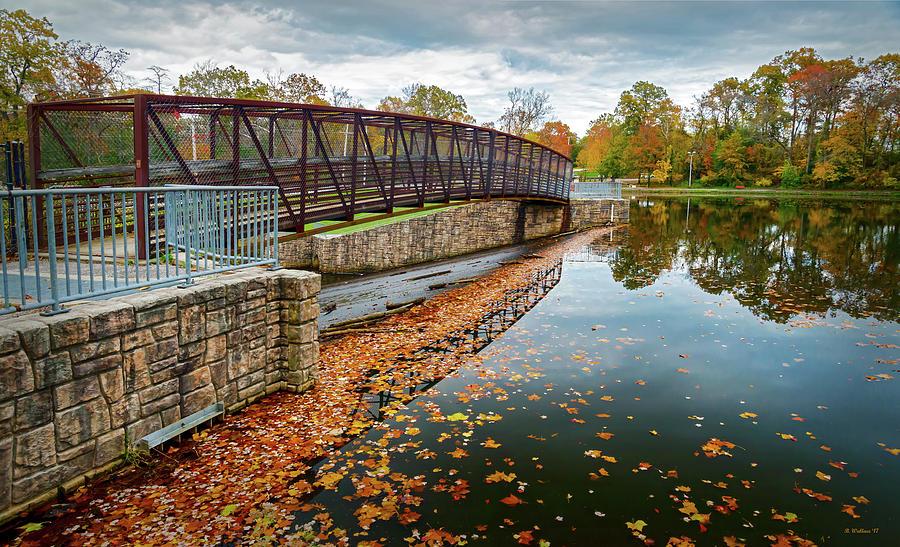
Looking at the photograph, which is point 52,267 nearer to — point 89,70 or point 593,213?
point 89,70

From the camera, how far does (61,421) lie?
4.92 meters

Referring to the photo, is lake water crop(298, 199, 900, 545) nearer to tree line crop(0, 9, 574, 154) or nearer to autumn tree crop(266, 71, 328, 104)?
tree line crop(0, 9, 574, 154)

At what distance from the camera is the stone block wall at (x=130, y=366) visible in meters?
4.64

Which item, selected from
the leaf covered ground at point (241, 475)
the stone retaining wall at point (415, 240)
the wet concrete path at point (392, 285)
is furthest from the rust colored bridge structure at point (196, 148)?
the stone retaining wall at point (415, 240)

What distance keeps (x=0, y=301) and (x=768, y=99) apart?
8337 cm

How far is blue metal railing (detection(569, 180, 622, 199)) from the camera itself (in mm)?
38406

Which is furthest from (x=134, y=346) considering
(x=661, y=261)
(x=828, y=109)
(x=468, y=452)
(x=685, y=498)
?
(x=828, y=109)

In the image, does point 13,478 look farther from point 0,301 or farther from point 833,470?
point 833,470

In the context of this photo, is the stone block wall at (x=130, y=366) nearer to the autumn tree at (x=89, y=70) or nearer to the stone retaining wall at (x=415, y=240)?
the stone retaining wall at (x=415, y=240)

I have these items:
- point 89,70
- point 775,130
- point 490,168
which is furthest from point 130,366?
point 775,130

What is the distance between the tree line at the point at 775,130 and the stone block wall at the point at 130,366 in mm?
68351

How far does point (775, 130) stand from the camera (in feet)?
233

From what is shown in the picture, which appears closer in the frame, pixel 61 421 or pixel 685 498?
pixel 61 421

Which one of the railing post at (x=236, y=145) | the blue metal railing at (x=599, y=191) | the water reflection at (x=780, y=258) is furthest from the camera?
the blue metal railing at (x=599, y=191)
